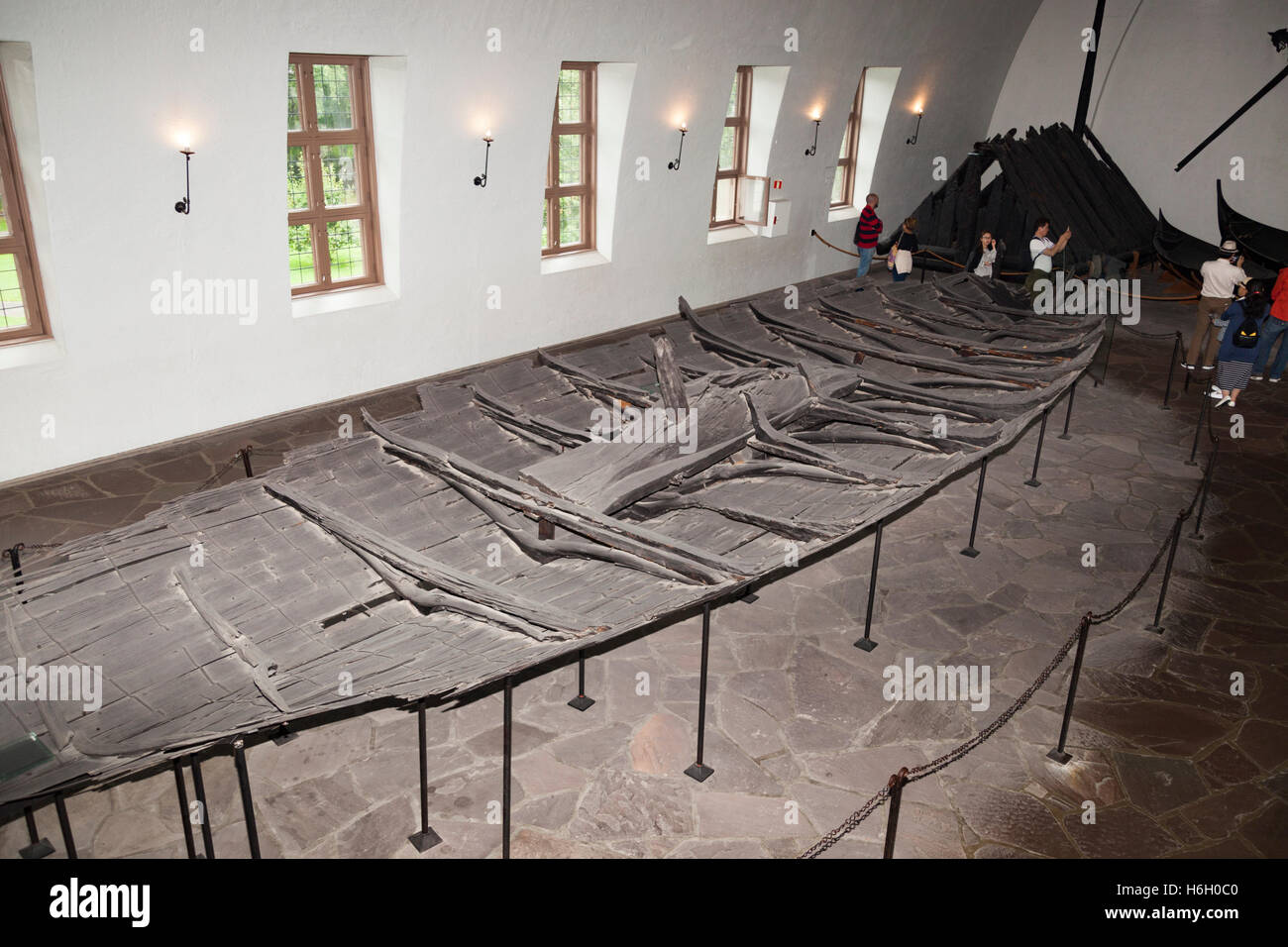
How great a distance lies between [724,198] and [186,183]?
894 centimetres

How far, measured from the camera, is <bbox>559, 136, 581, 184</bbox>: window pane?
12.6 metres

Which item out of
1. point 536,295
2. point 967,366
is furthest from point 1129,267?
point 536,295

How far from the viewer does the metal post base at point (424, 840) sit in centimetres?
508

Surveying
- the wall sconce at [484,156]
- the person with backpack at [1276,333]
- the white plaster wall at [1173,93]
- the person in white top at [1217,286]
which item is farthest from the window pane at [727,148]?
the white plaster wall at [1173,93]

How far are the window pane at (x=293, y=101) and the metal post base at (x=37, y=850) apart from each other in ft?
23.5

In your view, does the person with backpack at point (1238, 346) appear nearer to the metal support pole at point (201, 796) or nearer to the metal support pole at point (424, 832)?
the metal support pole at point (424, 832)

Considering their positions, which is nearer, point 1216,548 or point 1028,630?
point 1028,630

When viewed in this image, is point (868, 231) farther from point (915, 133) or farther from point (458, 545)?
Result: point (458, 545)

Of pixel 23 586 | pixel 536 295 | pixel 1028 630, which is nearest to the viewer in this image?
pixel 23 586

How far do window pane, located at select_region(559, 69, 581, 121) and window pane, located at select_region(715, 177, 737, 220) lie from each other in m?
3.32

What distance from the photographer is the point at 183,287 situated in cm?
908

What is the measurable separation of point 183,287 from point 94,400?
4.40ft

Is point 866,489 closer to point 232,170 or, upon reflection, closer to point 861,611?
point 861,611

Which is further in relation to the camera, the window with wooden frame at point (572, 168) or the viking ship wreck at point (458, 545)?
the window with wooden frame at point (572, 168)
